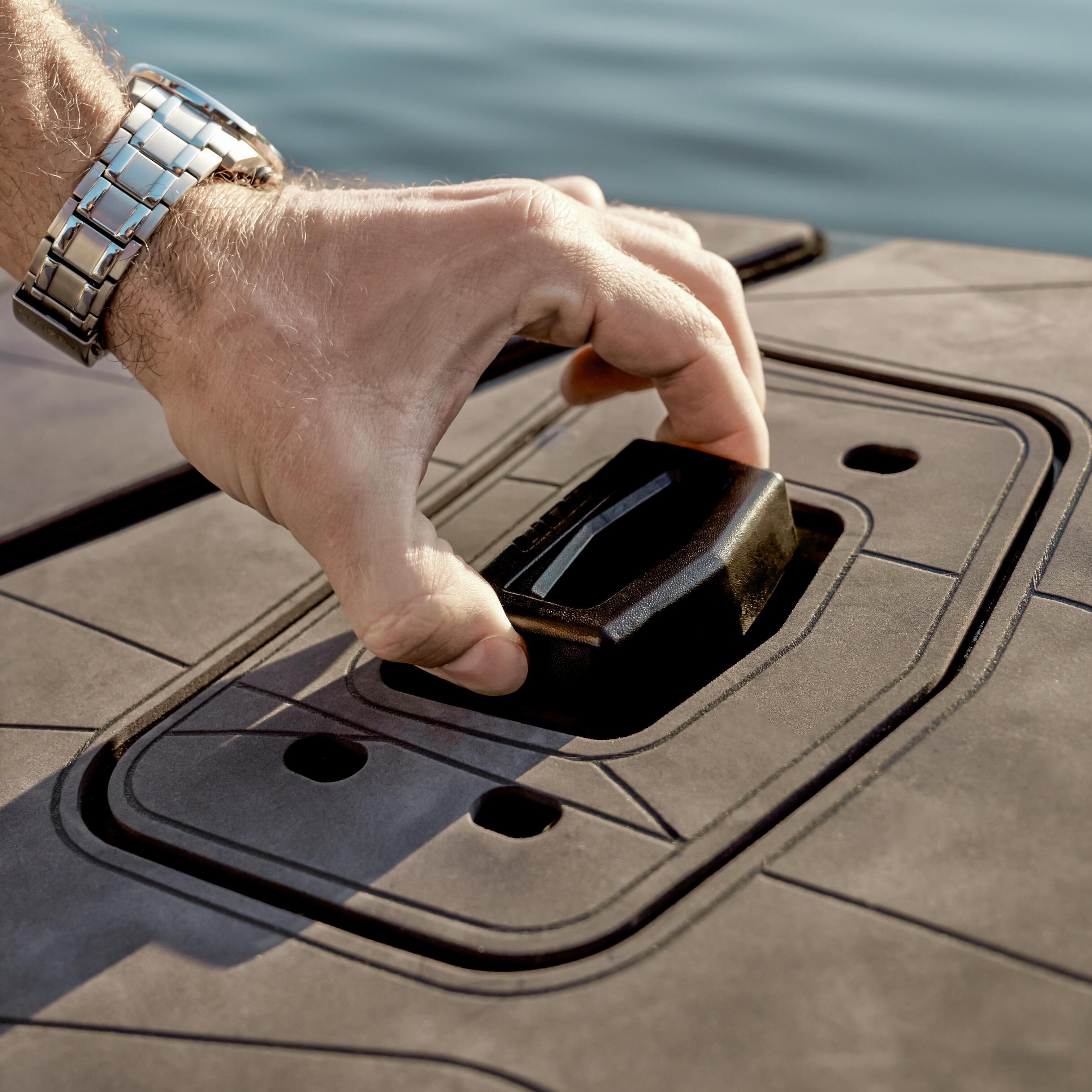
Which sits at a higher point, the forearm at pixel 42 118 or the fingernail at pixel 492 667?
the forearm at pixel 42 118

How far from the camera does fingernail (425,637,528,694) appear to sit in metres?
0.63

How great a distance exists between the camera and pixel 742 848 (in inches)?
21.6

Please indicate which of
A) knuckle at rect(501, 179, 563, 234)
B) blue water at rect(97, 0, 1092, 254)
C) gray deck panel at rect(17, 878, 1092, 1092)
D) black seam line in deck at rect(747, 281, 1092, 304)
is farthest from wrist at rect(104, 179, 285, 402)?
blue water at rect(97, 0, 1092, 254)

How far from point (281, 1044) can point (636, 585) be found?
1.02 ft

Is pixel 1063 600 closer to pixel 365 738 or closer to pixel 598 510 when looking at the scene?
pixel 598 510

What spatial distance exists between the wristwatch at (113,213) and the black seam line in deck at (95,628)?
179 millimetres

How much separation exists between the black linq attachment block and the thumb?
0.02m

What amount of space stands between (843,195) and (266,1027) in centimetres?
131

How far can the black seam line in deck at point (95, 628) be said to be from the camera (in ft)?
2.41

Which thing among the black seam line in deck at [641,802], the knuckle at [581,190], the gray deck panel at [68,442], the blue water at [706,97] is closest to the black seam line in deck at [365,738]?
the black seam line in deck at [641,802]

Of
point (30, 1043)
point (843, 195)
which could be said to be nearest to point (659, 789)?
point (30, 1043)

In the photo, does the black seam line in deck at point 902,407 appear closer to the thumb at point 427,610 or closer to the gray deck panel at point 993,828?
the gray deck panel at point 993,828

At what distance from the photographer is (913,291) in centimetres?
109

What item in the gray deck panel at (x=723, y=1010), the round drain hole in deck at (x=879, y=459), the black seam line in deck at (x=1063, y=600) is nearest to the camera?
the gray deck panel at (x=723, y=1010)
